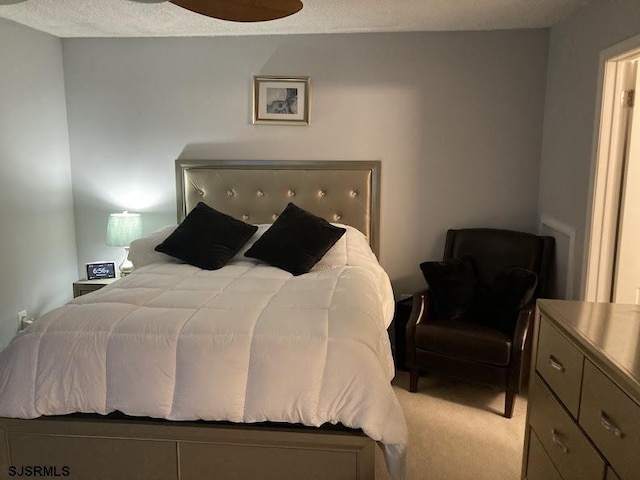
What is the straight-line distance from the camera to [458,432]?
110 inches

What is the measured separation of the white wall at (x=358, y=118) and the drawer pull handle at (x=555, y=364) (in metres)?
2.07

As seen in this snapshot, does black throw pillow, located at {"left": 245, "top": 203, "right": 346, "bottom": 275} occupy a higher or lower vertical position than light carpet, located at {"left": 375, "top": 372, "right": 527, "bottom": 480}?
higher

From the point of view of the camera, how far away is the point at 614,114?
106 inches

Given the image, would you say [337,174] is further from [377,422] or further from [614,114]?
[377,422]

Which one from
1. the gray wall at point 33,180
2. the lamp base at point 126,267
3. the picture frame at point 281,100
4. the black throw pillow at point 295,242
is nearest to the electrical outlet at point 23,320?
the gray wall at point 33,180

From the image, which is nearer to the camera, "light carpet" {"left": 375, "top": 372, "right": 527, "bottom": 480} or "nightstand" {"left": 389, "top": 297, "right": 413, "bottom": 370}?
"light carpet" {"left": 375, "top": 372, "right": 527, "bottom": 480}

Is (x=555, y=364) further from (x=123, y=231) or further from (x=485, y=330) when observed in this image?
(x=123, y=231)

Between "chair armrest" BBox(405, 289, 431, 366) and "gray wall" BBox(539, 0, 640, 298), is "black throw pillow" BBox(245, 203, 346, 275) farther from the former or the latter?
"gray wall" BBox(539, 0, 640, 298)

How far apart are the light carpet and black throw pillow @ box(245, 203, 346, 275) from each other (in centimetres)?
101

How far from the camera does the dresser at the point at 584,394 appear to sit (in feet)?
4.54

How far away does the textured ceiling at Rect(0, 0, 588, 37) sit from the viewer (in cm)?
302

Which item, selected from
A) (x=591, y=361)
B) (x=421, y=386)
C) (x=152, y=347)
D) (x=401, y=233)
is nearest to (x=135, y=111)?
(x=401, y=233)

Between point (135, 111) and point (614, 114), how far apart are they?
10.7ft

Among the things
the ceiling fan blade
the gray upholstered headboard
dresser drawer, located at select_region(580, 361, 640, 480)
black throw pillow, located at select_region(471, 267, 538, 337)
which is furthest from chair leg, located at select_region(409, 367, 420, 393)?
the ceiling fan blade
